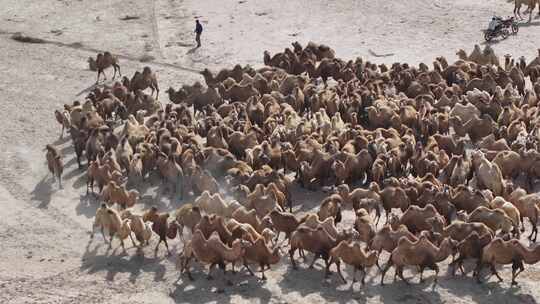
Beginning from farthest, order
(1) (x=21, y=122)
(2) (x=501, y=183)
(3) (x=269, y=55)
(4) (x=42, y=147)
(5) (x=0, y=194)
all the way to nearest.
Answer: (3) (x=269, y=55) → (1) (x=21, y=122) → (4) (x=42, y=147) → (5) (x=0, y=194) → (2) (x=501, y=183)

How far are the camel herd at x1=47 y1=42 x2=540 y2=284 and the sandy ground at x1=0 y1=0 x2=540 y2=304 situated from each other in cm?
43

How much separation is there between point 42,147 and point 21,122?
1866mm

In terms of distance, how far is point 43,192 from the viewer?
58.3ft

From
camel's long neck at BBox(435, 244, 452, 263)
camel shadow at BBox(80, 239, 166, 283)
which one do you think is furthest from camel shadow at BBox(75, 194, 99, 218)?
camel's long neck at BBox(435, 244, 452, 263)

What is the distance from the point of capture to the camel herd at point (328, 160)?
13977 mm

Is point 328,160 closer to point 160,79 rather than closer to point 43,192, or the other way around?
point 43,192

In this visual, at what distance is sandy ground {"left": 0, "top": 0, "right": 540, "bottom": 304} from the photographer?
13.8 m

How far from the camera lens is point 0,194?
17.7 m

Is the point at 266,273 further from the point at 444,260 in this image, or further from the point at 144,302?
the point at 444,260

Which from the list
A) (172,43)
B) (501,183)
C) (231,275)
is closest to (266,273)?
(231,275)

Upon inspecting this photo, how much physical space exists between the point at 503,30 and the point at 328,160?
1202 centimetres

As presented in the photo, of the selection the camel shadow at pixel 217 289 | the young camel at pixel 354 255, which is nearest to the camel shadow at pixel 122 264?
the camel shadow at pixel 217 289

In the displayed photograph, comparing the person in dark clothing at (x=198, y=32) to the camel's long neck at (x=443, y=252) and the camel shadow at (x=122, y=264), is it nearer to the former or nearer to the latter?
the camel shadow at (x=122, y=264)

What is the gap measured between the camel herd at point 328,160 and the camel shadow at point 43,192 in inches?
14.4
